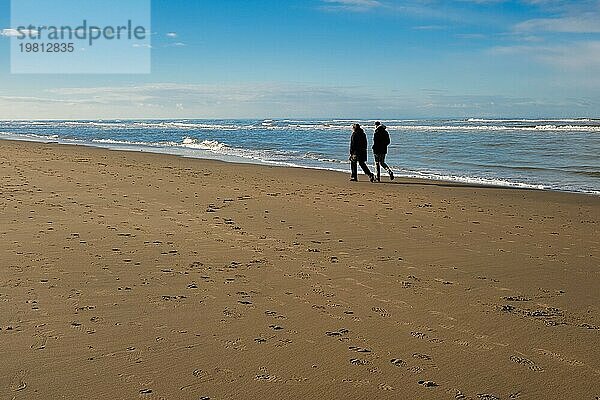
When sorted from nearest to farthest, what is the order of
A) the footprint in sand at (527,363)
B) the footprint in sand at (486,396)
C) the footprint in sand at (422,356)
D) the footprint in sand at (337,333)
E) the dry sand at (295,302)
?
1. the footprint in sand at (486,396)
2. the dry sand at (295,302)
3. the footprint in sand at (527,363)
4. the footprint in sand at (422,356)
5. the footprint in sand at (337,333)

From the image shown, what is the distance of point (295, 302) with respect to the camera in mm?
5277

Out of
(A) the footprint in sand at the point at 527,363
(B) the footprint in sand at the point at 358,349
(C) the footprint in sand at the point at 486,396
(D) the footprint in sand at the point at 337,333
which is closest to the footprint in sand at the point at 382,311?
(D) the footprint in sand at the point at 337,333

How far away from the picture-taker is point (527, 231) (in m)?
8.81

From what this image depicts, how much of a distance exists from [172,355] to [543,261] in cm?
458

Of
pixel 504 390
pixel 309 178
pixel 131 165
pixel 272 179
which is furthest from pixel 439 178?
pixel 504 390

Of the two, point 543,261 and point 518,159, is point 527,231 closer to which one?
point 543,261

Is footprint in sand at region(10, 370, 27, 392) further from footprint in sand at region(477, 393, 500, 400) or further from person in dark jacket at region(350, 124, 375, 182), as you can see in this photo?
person in dark jacket at region(350, 124, 375, 182)

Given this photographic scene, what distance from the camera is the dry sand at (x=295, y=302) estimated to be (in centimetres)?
375

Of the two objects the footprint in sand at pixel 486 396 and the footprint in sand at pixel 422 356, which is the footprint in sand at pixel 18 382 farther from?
the footprint in sand at pixel 486 396

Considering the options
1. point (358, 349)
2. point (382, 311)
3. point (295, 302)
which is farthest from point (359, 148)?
point (358, 349)

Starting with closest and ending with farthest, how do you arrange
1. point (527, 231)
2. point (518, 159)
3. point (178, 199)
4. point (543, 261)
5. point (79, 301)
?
point (79, 301), point (543, 261), point (527, 231), point (178, 199), point (518, 159)

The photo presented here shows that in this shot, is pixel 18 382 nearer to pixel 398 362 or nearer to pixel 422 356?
pixel 398 362

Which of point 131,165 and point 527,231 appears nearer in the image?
point 527,231

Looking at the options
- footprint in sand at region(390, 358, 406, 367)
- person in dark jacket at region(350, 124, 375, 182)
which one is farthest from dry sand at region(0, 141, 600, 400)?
person in dark jacket at region(350, 124, 375, 182)
